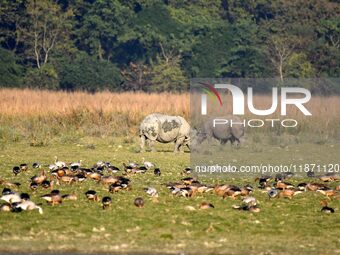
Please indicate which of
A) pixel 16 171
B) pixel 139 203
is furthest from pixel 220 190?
pixel 16 171

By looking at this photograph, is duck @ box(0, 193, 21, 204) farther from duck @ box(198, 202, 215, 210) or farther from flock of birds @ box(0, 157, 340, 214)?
duck @ box(198, 202, 215, 210)

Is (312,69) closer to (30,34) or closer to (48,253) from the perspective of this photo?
(30,34)

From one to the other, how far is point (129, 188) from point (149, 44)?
44.4 metres

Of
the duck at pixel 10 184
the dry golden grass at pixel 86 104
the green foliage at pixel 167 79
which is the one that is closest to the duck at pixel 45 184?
the duck at pixel 10 184

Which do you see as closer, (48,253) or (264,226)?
(48,253)

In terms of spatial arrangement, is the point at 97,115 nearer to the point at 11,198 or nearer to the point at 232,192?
the point at 232,192

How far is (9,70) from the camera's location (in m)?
57.2

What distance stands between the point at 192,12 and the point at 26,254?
56.0m

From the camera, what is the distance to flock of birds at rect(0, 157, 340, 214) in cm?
1598

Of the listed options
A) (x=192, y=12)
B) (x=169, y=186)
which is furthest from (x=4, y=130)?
(x=192, y=12)

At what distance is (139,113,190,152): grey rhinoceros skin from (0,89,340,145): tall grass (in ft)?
10.5

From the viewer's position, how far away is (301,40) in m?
62.0

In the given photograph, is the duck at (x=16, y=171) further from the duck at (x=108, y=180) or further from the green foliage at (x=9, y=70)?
the green foliage at (x=9, y=70)

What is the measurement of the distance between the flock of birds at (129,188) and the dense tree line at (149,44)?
118 ft
